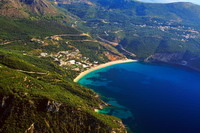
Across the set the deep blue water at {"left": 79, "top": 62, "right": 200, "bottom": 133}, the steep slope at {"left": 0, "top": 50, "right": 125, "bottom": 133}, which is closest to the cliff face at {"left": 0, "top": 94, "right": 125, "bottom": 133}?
the steep slope at {"left": 0, "top": 50, "right": 125, "bottom": 133}

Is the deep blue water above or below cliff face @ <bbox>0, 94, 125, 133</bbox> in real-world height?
below

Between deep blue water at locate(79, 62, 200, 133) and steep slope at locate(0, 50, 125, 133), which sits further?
deep blue water at locate(79, 62, 200, 133)

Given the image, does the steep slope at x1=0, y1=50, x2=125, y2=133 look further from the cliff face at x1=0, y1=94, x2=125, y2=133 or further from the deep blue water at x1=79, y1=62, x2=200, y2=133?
the deep blue water at x1=79, y1=62, x2=200, y2=133

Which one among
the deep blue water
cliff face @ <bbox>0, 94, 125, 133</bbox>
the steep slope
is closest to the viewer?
cliff face @ <bbox>0, 94, 125, 133</bbox>

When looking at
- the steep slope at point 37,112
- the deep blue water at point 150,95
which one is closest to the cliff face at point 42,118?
the steep slope at point 37,112

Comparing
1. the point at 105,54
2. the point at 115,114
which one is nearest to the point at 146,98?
the point at 115,114

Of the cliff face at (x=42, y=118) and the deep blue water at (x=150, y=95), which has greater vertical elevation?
the cliff face at (x=42, y=118)

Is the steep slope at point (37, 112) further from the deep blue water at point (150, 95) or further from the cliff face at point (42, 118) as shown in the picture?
the deep blue water at point (150, 95)

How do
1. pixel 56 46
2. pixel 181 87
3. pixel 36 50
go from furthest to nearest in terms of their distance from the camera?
pixel 56 46
pixel 36 50
pixel 181 87

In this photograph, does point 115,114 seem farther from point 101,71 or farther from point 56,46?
point 56,46
